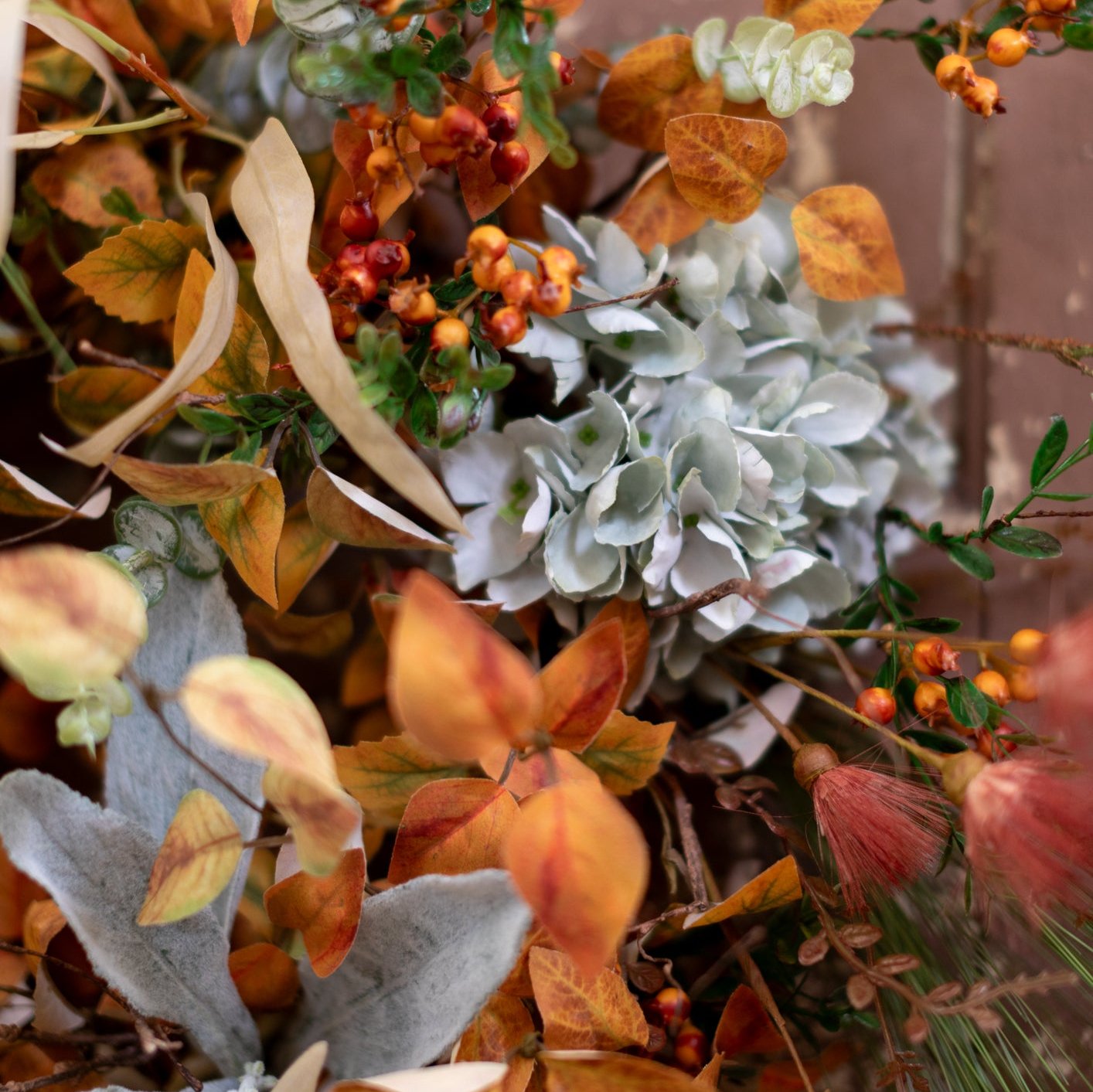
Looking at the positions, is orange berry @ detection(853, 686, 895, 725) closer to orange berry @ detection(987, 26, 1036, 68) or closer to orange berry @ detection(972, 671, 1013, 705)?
orange berry @ detection(972, 671, 1013, 705)

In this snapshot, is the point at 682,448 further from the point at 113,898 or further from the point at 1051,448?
the point at 113,898

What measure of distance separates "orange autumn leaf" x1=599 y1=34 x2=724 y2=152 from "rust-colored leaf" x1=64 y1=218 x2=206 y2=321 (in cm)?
16

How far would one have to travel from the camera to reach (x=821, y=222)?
1.14 ft

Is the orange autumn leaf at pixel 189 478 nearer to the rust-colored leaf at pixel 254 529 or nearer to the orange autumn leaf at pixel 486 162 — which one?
the rust-colored leaf at pixel 254 529

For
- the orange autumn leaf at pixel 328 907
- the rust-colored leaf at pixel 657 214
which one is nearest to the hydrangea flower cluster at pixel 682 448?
the rust-colored leaf at pixel 657 214

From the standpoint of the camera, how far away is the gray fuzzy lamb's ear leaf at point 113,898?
0.86 feet

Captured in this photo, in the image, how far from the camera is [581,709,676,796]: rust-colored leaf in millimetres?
316

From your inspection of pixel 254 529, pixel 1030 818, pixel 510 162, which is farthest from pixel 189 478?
pixel 1030 818

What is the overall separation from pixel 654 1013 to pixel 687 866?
0.05m

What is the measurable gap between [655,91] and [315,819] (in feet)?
0.92

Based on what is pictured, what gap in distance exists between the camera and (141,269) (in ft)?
1.05

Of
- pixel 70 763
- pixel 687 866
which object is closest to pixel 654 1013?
pixel 687 866

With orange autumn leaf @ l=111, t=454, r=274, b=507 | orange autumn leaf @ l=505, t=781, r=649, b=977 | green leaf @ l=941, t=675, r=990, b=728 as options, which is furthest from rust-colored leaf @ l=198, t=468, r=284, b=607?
green leaf @ l=941, t=675, r=990, b=728

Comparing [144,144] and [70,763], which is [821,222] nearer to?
[144,144]
